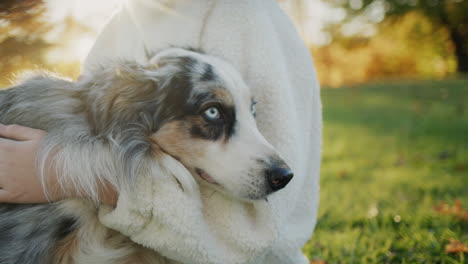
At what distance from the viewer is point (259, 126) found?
2162mm

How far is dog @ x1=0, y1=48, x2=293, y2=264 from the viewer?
5.84 feet

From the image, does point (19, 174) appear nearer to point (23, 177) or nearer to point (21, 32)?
point (23, 177)

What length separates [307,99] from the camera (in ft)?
7.39

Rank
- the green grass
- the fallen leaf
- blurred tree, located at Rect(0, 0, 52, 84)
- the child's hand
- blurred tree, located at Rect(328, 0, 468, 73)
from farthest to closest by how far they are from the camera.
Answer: blurred tree, located at Rect(328, 0, 468, 73) → the green grass → the fallen leaf → the child's hand → blurred tree, located at Rect(0, 0, 52, 84)

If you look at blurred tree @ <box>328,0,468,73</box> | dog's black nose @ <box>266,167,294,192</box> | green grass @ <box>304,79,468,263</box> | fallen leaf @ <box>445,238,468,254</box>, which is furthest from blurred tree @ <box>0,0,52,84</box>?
blurred tree @ <box>328,0,468,73</box>

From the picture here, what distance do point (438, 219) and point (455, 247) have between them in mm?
774

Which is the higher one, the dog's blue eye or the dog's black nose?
the dog's blue eye

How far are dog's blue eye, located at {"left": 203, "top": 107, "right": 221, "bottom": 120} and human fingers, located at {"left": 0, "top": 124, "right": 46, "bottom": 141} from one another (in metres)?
0.74

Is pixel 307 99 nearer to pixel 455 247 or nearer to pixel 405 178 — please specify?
pixel 455 247

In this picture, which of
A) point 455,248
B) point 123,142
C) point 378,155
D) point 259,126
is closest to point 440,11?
point 378,155

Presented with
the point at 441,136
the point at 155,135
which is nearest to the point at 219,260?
the point at 155,135

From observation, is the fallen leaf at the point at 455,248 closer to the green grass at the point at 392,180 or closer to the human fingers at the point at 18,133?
the green grass at the point at 392,180

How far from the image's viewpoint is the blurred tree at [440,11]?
20328mm

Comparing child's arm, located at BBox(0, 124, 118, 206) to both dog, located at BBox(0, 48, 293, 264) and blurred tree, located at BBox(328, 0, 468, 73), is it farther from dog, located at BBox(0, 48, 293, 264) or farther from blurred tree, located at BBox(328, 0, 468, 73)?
blurred tree, located at BBox(328, 0, 468, 73)
